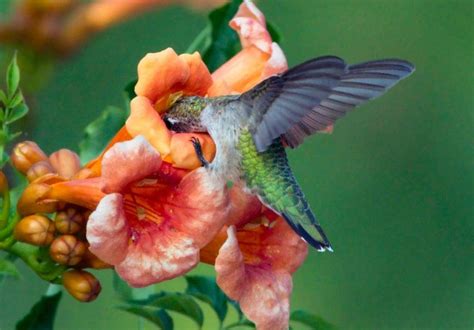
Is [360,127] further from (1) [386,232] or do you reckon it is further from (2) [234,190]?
(2) [234,190]

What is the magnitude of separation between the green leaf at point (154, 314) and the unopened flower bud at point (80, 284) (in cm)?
18

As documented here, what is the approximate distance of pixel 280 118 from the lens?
379cm

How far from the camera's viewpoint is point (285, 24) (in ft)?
30.1

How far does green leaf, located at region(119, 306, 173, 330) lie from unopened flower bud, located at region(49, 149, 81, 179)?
1.58 feet

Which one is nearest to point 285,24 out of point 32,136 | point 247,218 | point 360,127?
point 360,127

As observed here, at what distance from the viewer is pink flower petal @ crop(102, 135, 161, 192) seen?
3.49 meters

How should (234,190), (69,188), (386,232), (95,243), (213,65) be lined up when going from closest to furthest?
1. (95,243)
2. (69,188)
3. (234,190)
4. (213,65)
5. (386,232)

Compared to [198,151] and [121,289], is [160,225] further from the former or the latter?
[121,289]

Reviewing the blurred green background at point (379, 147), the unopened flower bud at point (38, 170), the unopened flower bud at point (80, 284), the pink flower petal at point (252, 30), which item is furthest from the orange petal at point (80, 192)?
the blurred green background at point (379, 147)

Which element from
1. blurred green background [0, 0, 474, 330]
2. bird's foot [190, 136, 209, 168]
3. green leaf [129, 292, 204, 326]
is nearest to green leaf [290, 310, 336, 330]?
green leaf [129, 292, 204, 326]

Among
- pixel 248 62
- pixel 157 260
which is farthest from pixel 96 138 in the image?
pixel 157 260

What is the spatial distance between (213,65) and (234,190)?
1.98 ft

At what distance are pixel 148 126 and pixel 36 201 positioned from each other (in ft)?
1.52

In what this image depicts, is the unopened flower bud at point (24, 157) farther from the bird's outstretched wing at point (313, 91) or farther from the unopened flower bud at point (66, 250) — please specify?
the bird's outstretched wing at point (313, 91)
